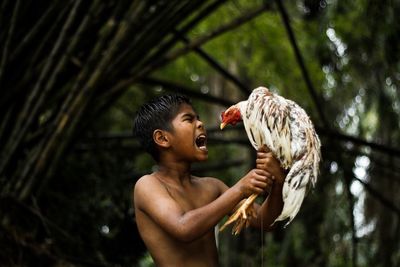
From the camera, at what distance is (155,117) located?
3.10 meters

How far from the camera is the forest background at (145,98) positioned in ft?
15.3

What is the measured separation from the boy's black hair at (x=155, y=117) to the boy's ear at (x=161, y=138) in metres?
0.01

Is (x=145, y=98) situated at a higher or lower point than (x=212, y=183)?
higher

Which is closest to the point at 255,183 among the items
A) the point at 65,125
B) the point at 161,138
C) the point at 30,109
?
the point at 161,138

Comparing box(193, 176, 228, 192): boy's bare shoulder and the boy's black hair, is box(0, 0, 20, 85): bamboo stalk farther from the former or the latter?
box(193, 176, 228, 192): boy's bare shoulder

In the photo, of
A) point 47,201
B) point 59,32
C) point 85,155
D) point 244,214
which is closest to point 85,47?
point 59,32

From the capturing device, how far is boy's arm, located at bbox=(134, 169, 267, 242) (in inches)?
108

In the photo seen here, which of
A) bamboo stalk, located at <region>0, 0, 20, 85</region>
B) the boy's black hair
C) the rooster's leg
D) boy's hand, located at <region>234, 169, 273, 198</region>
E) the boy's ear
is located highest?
bamboo stalk, located at <region>0, 0, 20, 85</region>

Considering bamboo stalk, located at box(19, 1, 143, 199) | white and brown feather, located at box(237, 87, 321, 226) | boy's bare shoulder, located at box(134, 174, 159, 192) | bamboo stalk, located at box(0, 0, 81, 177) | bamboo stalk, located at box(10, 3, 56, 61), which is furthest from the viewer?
bamboo stalk, located at box(10, 3, 56, 61)

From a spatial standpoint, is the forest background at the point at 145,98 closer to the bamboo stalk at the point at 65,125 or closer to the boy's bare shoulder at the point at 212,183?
the bamboo stalk at the point at 65,125

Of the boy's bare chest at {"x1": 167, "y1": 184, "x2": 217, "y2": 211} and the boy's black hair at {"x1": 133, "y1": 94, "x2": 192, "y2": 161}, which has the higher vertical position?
the boy's black hair at {"x1": 133, "y1": 94, "x2": 192, "y2": 161}

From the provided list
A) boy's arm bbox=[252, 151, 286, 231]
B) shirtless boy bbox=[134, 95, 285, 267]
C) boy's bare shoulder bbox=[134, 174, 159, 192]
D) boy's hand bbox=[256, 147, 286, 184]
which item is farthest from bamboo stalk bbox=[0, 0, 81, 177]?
boy's hand bbox=[256, 147, 286, 184]

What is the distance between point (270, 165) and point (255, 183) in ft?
0.24

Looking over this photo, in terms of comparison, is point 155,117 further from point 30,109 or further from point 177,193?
point 30,109
